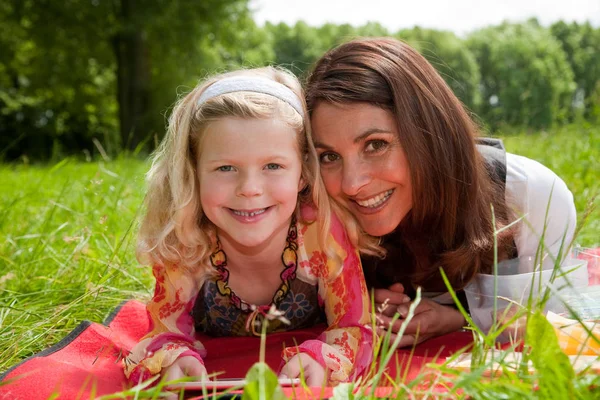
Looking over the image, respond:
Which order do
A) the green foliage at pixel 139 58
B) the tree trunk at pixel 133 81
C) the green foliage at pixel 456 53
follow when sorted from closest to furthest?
the green foliage at pixel 139 58
the tree trunk at pixel 133 81
the green foliage at pixel 456 53

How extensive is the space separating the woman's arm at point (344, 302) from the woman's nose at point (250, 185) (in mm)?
403

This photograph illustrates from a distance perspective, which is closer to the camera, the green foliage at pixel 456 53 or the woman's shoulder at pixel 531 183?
the woman's shoulder at pixel 531 183

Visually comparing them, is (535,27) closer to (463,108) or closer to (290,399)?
(463,108)

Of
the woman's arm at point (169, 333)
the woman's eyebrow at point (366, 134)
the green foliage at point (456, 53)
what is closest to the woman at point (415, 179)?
the woman's eyebrow at point (366, 134)

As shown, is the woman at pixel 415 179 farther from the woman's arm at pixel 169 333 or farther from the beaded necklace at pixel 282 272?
the woman's arm at pixel 169 333

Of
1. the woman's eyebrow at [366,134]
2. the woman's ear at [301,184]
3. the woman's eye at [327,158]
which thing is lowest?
the woman's ear at [301,184]

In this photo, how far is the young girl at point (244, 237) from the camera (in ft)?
7.07

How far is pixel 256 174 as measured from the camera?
84.6 inches

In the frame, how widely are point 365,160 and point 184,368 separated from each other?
0.95 meters

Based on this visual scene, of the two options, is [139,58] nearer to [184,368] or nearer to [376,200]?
[376,200]

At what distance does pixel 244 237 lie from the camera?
220 centimetres

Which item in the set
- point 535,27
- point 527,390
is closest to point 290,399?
point 527,390

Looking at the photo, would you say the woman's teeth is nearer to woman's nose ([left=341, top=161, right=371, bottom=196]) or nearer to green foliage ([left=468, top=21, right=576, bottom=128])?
woman's nose ([left=341, top=161, right=371, bottom=196])

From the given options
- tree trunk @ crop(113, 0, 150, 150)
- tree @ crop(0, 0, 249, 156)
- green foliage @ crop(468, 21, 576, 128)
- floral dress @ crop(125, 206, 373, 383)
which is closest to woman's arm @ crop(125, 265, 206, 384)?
floral dress @ crop(125, 206, 373, 383)
